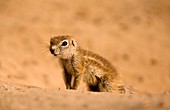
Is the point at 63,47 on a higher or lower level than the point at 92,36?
lower

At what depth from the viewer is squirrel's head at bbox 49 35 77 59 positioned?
10.0 m

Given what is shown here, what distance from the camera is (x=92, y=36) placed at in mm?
17266

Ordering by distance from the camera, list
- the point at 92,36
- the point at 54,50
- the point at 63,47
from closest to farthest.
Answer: the point at 54,50 < the point at 63,47 < the point at 92,36

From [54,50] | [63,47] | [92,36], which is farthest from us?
[92,36]

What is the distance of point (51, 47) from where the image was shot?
10.0 metres

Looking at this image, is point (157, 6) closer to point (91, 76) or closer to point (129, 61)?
point (129, 61)

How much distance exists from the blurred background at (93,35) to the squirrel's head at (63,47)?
3153mm

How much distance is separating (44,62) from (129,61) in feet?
9.01

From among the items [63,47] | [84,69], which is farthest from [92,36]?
[84,69]

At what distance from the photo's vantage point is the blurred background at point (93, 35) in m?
15.0

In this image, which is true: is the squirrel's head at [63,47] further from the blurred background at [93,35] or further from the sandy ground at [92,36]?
the blurred background at [93,35]

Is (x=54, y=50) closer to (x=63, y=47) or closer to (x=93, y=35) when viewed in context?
(x=63, y=47)

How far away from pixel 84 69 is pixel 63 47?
613mm

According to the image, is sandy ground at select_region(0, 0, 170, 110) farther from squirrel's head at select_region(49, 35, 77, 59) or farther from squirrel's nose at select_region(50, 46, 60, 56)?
squirrel's nose at select_region(50, 46, 60, 56)
